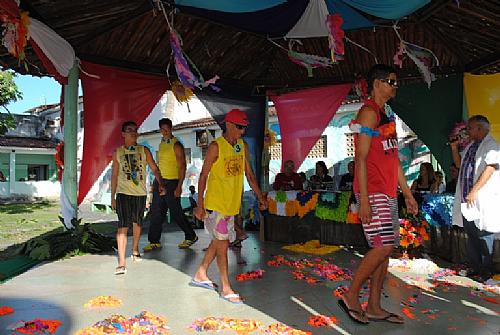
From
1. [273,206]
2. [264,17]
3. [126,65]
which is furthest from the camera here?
[126,65]

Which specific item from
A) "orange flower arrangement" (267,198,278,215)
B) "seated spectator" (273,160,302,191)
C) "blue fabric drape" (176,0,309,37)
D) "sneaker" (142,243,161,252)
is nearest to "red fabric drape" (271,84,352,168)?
"seated spectator" (273,160,302,191)

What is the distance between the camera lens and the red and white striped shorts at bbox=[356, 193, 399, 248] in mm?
3217

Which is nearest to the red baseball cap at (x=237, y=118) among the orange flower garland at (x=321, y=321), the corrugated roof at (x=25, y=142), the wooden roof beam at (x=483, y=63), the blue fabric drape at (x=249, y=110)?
the orange flower garland at (x=321, y=321)

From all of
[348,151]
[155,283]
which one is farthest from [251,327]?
[348,151]

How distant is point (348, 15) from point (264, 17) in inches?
48.3

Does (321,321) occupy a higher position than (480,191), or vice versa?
(480,191)

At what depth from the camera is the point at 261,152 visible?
9367 millimetres

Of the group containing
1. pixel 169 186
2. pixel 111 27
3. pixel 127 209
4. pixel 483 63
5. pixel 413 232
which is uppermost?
pixel 111 27

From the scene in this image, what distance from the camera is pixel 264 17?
6.38m

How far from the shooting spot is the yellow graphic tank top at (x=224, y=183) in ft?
13.1

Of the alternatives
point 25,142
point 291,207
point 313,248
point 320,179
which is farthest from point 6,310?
point 25,142

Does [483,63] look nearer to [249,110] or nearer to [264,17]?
[264,17]

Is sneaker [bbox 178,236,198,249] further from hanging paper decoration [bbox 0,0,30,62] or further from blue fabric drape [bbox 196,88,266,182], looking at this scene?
hanging paper decoration [bbox 0,0,30,62]

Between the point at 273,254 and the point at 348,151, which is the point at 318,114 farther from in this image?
the point at 348,151
